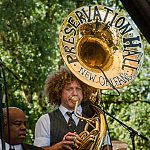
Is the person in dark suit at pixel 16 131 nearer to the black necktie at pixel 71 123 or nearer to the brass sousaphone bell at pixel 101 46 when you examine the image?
the black necktie at pixel 71 123

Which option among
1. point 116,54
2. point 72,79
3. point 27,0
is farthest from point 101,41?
point 27,0

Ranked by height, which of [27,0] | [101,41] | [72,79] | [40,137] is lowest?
[40,137]

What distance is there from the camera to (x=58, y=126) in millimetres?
3215

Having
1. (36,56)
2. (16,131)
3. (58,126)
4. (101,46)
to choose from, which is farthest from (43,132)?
(36,56)

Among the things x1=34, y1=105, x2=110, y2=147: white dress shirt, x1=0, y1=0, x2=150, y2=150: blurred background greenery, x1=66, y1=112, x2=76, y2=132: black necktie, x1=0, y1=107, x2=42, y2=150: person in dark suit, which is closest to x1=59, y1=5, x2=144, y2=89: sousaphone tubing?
x1=66, y1=112, x2=76, y2=132: black necktie

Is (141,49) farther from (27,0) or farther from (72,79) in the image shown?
(27,0)

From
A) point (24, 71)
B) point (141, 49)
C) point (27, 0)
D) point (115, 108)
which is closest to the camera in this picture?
point (141, 49)

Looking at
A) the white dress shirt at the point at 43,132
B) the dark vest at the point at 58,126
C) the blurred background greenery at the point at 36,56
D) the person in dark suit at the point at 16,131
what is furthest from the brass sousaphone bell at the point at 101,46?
the blurred background greenery at the point at 36,56

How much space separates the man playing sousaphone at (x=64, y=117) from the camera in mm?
3158

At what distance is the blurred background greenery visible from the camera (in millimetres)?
9906

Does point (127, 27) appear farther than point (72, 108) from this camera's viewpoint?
Yes

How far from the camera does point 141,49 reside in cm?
360

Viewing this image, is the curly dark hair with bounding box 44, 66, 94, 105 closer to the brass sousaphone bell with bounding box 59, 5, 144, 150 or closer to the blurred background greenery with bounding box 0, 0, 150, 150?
the brass sousaphone bell with bounding box 59, 5, 144, 150

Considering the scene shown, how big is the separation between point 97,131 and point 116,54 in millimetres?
627
